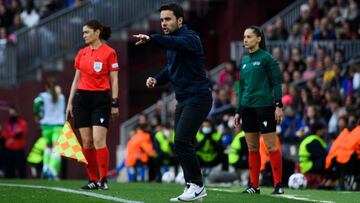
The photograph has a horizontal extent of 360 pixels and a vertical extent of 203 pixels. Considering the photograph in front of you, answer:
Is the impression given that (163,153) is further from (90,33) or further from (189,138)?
(189,138)

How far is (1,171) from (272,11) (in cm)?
985

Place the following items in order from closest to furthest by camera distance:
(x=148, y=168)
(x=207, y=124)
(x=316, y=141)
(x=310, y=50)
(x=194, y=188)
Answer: (x=194, y=188)
(x=316, y=141)
(x=207, y=124)
(x=148, y=168)
(x=310, y=50)

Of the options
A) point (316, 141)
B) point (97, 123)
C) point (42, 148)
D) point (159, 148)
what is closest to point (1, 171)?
point (42, 148)

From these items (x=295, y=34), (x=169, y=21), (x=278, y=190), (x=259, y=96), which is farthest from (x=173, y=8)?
(x=295, y=34)

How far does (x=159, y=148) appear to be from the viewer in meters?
25.2

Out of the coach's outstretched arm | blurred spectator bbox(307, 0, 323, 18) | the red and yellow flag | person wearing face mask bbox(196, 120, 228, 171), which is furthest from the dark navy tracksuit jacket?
blurred spectator bbox(307, 0, 323, 18)

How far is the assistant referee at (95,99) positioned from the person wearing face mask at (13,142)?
11330mm

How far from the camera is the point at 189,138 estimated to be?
1346 centimetres

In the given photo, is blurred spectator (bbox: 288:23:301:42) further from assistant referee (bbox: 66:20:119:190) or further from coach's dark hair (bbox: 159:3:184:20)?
coach's dark hair (bbox: 159:3:184:20)

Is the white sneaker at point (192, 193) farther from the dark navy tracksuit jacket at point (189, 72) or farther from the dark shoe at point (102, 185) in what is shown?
the dark shoe at point (102, 185)

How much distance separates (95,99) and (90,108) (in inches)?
5.8

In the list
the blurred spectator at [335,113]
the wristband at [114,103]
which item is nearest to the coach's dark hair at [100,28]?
the wristband at [114,103]

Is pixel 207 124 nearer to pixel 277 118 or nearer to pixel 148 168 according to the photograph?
pixel 148 168

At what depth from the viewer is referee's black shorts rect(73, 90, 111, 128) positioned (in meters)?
15.7
